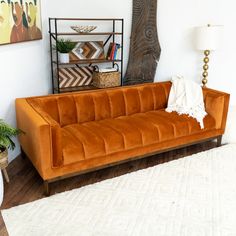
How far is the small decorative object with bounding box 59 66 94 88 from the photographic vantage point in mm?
3416

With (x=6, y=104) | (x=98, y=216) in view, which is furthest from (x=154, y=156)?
(x=6, y=104)

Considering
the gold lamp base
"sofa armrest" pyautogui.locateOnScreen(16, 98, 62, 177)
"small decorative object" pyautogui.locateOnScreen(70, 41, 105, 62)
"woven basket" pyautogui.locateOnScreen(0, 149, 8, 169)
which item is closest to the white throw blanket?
the gold lamp base

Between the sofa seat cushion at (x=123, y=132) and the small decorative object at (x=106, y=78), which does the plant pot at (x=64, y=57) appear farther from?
the sofa seat cushion at (x=123, y=132)

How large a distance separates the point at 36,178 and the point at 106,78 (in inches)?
57.8

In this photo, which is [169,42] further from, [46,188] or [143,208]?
[46,188]

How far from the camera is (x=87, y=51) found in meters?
3.57

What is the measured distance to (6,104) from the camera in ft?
8.99

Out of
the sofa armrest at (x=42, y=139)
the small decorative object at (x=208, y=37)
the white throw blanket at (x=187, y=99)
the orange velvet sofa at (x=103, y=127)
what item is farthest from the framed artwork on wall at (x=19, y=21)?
the small decorative object at (x=208, y=37)

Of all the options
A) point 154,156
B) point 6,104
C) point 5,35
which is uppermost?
point 5,35

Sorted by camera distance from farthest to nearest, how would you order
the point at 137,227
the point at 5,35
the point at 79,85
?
the point at 79,85
the point at 5,35
the point at 137,227

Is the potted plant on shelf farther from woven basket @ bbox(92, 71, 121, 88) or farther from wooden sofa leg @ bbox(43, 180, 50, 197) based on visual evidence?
wooden sofa leg @ bbox(43, 180, 50, 197)

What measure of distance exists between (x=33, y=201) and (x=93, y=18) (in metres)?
2.36

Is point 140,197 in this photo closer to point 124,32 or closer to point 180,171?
point 180,171

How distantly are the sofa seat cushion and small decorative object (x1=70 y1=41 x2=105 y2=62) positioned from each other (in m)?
0.99
